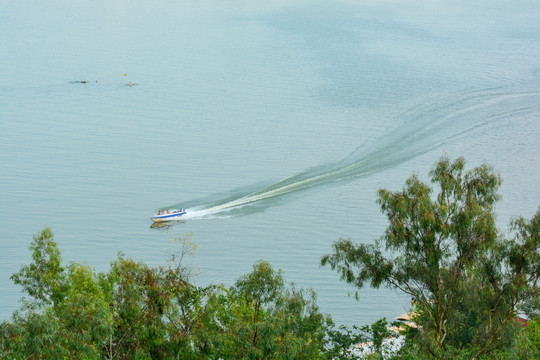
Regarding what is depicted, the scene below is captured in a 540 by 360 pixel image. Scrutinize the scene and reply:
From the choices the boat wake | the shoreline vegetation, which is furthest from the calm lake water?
the shoreline vegetation

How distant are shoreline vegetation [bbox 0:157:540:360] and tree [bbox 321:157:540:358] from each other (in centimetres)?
3

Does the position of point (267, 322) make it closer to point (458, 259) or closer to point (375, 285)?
point (375, 285)

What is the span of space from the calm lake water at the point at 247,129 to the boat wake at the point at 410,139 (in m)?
0.14

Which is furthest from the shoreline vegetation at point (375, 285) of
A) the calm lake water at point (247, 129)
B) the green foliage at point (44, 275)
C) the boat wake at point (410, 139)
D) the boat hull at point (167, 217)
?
the boat wake at point (410, 139)

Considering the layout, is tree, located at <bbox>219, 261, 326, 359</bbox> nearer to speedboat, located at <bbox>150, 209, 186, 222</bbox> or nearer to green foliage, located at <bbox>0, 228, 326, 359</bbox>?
green foliage, located at <bbox>0, 228, 326, 359</bbox>

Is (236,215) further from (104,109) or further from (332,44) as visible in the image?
(332,44)

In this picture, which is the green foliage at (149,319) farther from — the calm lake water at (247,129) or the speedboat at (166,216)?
the speedboat at (166,216)

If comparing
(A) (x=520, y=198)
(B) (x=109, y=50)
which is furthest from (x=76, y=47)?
(A) (x=520, y=198)

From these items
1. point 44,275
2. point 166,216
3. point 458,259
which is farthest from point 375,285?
point 166,216

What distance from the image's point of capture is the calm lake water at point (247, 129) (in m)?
35.9

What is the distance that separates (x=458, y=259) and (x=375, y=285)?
2.53 m

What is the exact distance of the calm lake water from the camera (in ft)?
118

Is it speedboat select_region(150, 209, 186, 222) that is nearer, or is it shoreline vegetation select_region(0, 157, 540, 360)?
shoreline vegetation select_region(0, 157, 540, 360)

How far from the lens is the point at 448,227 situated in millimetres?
19078
